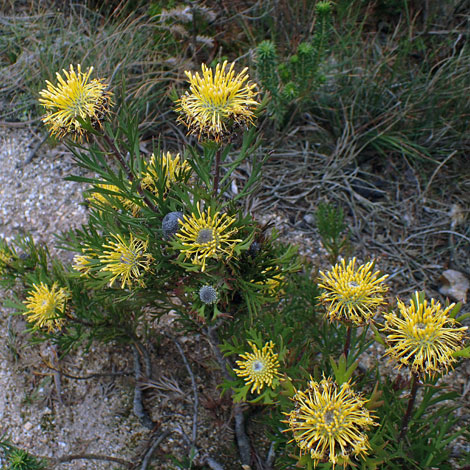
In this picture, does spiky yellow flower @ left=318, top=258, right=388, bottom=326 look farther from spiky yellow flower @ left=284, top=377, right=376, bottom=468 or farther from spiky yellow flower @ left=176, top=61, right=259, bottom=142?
spiky yellow flower @ left=176, top=61, right=259, bottom=142

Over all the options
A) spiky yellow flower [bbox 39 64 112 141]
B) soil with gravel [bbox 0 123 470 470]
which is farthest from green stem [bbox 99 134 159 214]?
soil with gravel [bbox 0 123 470 470]

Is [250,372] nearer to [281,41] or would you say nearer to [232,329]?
[232,329]

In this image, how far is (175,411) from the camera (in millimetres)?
2287

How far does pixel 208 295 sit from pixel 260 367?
1.12 ft

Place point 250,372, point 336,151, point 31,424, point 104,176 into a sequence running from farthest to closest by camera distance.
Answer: point 336,151 < point 31,424 < point 250,372 < point 104,176

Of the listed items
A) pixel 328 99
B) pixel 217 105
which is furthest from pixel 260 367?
pixel 328 99

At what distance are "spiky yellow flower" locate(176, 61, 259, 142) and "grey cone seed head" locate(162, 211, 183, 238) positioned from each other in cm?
26

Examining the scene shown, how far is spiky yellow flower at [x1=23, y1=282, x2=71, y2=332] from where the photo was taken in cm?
186

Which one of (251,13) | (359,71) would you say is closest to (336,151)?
(359,71)

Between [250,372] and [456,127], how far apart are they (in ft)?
8.31

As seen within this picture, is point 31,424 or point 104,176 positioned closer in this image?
point 104,176

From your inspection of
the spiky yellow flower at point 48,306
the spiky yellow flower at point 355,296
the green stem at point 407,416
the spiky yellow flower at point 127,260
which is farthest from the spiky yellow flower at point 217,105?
the spiky yellow flower at point 48,306

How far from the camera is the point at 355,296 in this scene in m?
1.38

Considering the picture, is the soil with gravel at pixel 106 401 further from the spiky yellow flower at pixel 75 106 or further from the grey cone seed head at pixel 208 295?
the spiky yellow flower at pixel 75 106
